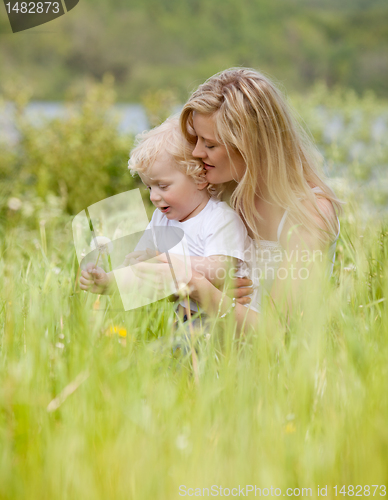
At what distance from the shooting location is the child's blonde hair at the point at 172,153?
6.13 ft

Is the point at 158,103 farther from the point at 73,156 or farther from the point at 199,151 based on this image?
the point at 199,151

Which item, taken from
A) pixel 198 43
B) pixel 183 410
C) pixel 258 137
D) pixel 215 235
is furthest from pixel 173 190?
pixel 198 43

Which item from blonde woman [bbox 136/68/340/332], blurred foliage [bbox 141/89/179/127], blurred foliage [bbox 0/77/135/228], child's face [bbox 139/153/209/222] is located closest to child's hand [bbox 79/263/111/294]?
blonde woman [bbox 136/68/340/332]

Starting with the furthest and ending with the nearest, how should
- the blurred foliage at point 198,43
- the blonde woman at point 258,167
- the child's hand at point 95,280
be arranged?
the blurred foliage at point 198,43 < the blonde woman at point 258,167 < the child's hand at point 95,280

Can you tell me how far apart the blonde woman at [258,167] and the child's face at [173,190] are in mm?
91

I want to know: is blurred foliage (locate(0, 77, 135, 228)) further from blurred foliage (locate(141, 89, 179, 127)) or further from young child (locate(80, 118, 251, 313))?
young child (locate(80, 118, 251, 313))

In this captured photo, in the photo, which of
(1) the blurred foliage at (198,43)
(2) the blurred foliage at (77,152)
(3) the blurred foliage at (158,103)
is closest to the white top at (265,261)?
(2) the blurred foliage at (77,152)

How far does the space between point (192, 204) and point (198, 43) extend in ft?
84.5

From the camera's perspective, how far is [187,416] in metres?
1.13

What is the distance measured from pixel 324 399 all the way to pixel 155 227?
3.67 ft

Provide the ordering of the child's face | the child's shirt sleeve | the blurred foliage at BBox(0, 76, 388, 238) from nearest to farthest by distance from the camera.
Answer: the child's face, the child's shirt sleeve, the blurred foliage at BBox(0, 76, 388, 238)

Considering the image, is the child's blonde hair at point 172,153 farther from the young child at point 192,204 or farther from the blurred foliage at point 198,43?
the blurred foliage at point 198,43

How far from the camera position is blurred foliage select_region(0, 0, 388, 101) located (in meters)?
21.6

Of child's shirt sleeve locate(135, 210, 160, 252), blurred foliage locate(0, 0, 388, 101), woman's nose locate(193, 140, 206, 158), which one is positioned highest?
woman's nose locate(193, 140, 206, 158)
